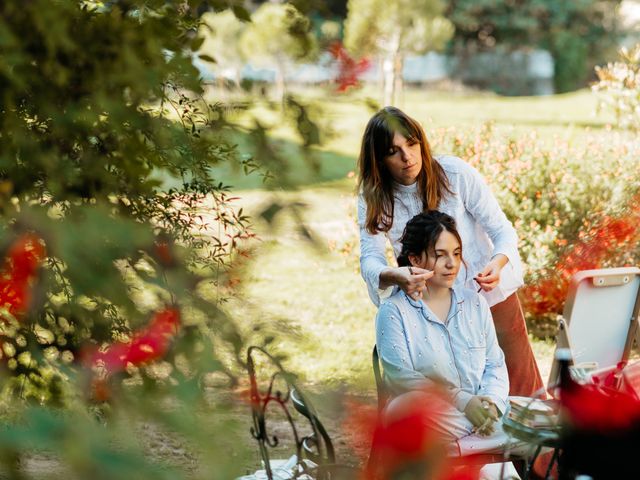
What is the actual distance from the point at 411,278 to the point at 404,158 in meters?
0.45

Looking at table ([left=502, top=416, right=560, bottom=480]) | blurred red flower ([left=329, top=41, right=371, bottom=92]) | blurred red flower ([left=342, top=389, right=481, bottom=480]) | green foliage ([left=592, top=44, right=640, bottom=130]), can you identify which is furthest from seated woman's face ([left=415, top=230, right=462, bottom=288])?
green foliage ([left=592, top=44, right=640, bottom=130])

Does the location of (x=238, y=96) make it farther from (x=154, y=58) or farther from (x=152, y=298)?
(x=152, y=298)

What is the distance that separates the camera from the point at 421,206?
3.52 m

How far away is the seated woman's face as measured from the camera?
132 inches

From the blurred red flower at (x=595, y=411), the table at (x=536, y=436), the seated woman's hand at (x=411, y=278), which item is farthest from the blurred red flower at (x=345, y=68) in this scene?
the seated woman's hand at (x=411, y=278)

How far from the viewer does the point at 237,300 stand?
1.25 meters

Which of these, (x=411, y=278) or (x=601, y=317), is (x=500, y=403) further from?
(x=601, y=317)

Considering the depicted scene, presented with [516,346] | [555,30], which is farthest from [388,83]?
[516,346]

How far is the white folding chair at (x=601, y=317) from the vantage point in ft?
12.8

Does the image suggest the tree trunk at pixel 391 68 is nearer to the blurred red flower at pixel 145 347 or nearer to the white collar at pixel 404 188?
the white collar at pixel 404 188

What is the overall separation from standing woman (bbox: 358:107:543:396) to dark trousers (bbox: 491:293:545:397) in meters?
0.10

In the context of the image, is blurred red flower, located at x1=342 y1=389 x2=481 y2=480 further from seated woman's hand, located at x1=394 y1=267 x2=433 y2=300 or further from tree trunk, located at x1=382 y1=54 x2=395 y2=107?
tree trunk, located at x1=382 y1=54 x2=395 y2=107

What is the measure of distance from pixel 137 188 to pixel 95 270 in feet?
2.11

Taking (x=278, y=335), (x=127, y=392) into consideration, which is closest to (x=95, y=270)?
(x=127, y=392)
